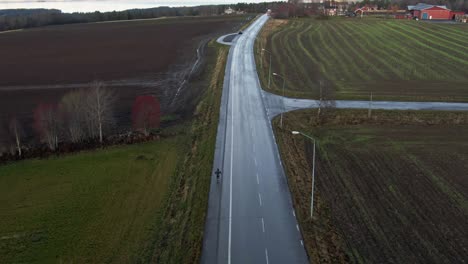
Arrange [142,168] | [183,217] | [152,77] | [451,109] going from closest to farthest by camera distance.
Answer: [183,217]
[142,168]
[451,109]
[152,77]

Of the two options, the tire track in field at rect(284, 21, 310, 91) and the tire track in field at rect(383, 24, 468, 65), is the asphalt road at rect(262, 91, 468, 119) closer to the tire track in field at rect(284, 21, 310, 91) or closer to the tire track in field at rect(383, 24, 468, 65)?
the tire track in field at rect(284, 21, 310, 91)

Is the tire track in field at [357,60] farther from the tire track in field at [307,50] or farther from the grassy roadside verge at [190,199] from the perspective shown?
the grassy roadside verge at [190,199]

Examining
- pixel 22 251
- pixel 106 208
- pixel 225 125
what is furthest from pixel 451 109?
pixel 22 251

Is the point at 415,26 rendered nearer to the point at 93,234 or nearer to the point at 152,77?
the point at 152,77

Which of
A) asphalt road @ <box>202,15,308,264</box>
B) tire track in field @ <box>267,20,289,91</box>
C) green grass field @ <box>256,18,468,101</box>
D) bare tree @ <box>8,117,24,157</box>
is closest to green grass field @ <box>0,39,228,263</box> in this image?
asphalt road @ <box>202,15,308,264</box>

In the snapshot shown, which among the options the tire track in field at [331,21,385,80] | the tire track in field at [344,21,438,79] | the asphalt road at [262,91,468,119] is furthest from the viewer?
A: the tire track in field at [344,21,438,79]
